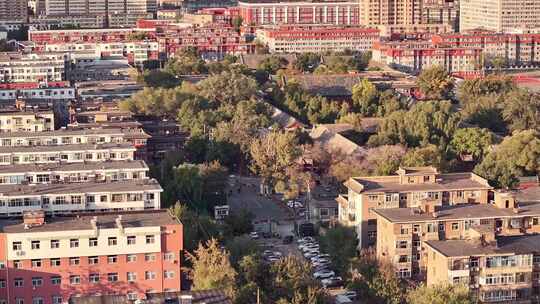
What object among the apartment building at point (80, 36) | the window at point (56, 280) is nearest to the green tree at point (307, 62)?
the apartment building at point (80, 36)

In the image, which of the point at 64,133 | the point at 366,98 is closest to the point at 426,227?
the point at 64,133

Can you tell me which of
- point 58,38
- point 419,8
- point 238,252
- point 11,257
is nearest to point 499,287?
point 238,252

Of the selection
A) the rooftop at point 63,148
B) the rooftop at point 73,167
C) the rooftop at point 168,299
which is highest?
the rooftop at point 63,148

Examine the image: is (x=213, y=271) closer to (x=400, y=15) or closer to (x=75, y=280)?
(x=75, y=280)

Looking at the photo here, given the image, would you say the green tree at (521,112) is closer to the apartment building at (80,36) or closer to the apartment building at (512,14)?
the apartment building at (80,36)

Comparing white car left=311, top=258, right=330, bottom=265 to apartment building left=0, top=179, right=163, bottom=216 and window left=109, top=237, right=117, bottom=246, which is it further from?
window left=109, top=237, right=117, bottom=246

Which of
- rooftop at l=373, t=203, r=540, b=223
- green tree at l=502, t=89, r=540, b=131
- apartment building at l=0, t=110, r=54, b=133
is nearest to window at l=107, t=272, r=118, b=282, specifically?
rooftop at l=373, t=203, r=540, b=223
